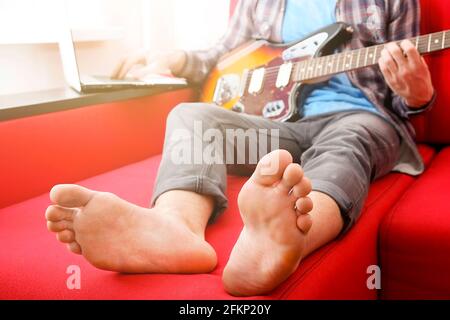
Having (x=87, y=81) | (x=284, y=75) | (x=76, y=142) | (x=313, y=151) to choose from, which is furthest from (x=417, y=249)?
(x=87, y=81)

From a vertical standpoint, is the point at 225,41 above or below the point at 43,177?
above

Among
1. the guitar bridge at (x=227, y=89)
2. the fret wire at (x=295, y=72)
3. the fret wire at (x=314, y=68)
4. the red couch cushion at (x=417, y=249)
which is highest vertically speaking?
the fret wire at (x=314, y=68)

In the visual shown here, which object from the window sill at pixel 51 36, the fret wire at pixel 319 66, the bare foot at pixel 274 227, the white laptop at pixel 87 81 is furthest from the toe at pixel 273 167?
the window sill at pixel 51 36

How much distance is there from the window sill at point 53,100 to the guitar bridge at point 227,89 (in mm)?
173

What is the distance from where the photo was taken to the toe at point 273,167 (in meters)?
0.54

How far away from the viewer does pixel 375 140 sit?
0.90m

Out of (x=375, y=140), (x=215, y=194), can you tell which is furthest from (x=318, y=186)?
(x=375, y=140)

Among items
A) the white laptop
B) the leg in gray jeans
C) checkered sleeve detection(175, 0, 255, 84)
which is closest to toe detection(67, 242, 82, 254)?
the leg in gray jeans

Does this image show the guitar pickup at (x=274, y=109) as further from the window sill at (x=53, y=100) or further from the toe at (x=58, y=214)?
the toe at (x=58, y=214)

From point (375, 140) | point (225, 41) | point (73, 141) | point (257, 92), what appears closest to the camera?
point (375, 140)

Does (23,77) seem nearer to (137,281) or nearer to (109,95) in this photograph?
(109,95)

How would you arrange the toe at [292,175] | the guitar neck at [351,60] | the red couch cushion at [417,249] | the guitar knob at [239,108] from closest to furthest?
the toe at [292,175]
the red couch cushion at [417,249]
the guitar neck at [351,60]
the guitar knob at [239,108]

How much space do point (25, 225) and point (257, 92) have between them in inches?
26.2

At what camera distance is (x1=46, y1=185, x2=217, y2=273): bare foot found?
1.90ft
